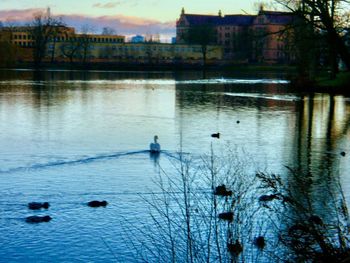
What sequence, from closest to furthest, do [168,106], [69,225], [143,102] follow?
[69,225] → [168,106] → [143,102]

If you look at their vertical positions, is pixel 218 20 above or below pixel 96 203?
above

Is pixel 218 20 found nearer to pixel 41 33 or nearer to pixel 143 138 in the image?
pixel 41 33

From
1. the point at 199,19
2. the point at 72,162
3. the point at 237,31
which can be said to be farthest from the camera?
the point at 199,19

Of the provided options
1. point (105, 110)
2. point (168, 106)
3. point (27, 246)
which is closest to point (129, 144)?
point (27, 246)

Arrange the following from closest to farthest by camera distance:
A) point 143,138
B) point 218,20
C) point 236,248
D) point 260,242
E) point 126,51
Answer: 1. point 236,248
2. point 260,242
3. point 143,138
4. point 126,51
5. point 218,20

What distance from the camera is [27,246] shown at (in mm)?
10023

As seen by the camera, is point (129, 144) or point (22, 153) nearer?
point (22, 153)

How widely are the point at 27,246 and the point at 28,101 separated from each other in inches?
1075

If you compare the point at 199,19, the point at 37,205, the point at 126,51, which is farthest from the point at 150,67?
the point at 37,205

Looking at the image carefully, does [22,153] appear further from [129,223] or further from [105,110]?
[105,110]

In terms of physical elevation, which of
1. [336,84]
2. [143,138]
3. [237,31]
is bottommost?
[143,138]

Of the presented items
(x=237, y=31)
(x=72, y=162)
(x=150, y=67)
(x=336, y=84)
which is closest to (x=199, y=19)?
(x=237, y=31)

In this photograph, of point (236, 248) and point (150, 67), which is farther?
point (150, 67)

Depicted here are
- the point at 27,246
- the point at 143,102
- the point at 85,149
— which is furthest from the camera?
the point at 143,102
